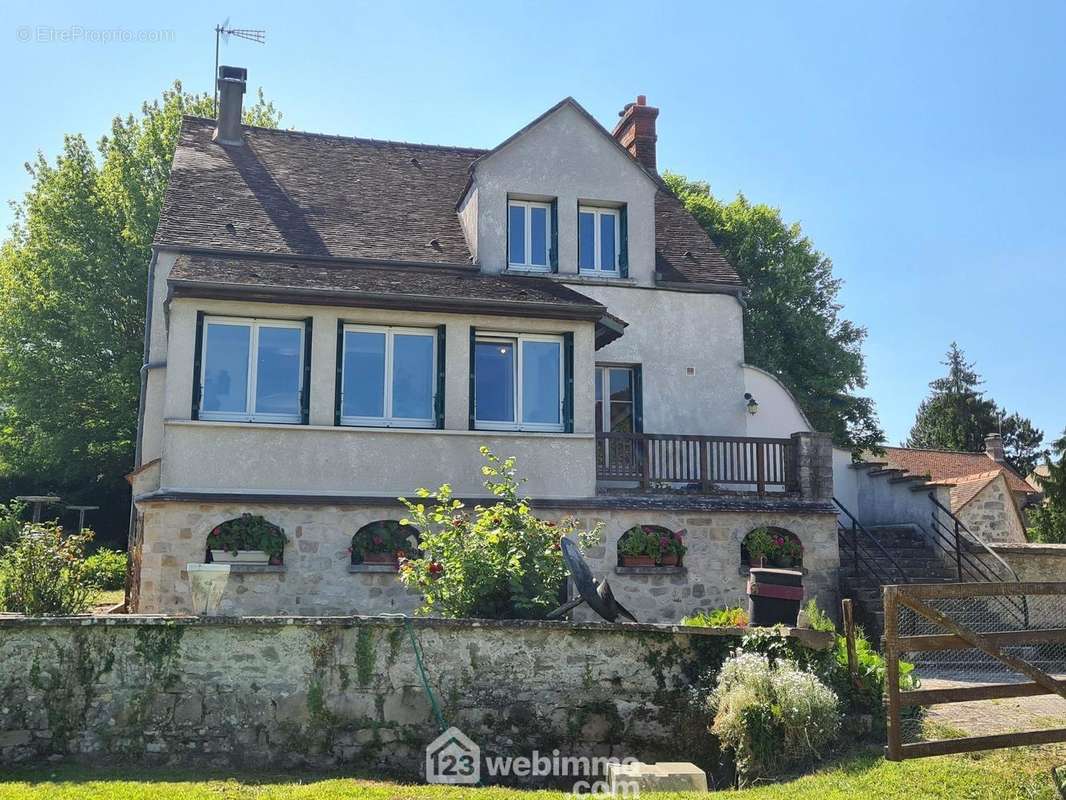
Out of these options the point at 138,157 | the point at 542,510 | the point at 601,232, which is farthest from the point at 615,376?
the point at 138,157

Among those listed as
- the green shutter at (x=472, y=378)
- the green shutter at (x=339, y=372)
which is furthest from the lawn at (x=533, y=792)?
the green shutter at (x=472, y=378)

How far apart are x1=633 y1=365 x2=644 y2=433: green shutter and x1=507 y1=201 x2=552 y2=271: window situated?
8.19ft

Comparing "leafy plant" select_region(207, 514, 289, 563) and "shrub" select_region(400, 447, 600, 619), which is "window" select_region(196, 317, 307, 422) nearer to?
"leafy plant" select_region(207, 514, 289, 563)

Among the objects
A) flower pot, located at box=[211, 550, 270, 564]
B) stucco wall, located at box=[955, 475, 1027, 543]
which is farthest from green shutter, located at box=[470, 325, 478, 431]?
stucco wall, located at box=[955, 475, 1027, 543]

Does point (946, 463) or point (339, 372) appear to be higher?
point (946, 463)

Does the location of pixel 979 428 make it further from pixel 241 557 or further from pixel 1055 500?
pixel 241 557

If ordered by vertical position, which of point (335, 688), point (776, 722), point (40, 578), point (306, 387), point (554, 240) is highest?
point (554, 240)

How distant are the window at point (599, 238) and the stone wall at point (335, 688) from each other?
378 inches

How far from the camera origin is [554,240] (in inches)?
751

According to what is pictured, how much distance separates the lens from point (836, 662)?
11.0 metres

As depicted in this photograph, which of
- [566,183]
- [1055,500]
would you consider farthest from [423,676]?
[1055,500]

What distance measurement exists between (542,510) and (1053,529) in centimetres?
1570

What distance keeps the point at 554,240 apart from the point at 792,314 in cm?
1741

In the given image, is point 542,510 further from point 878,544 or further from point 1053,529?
point 1053,529
